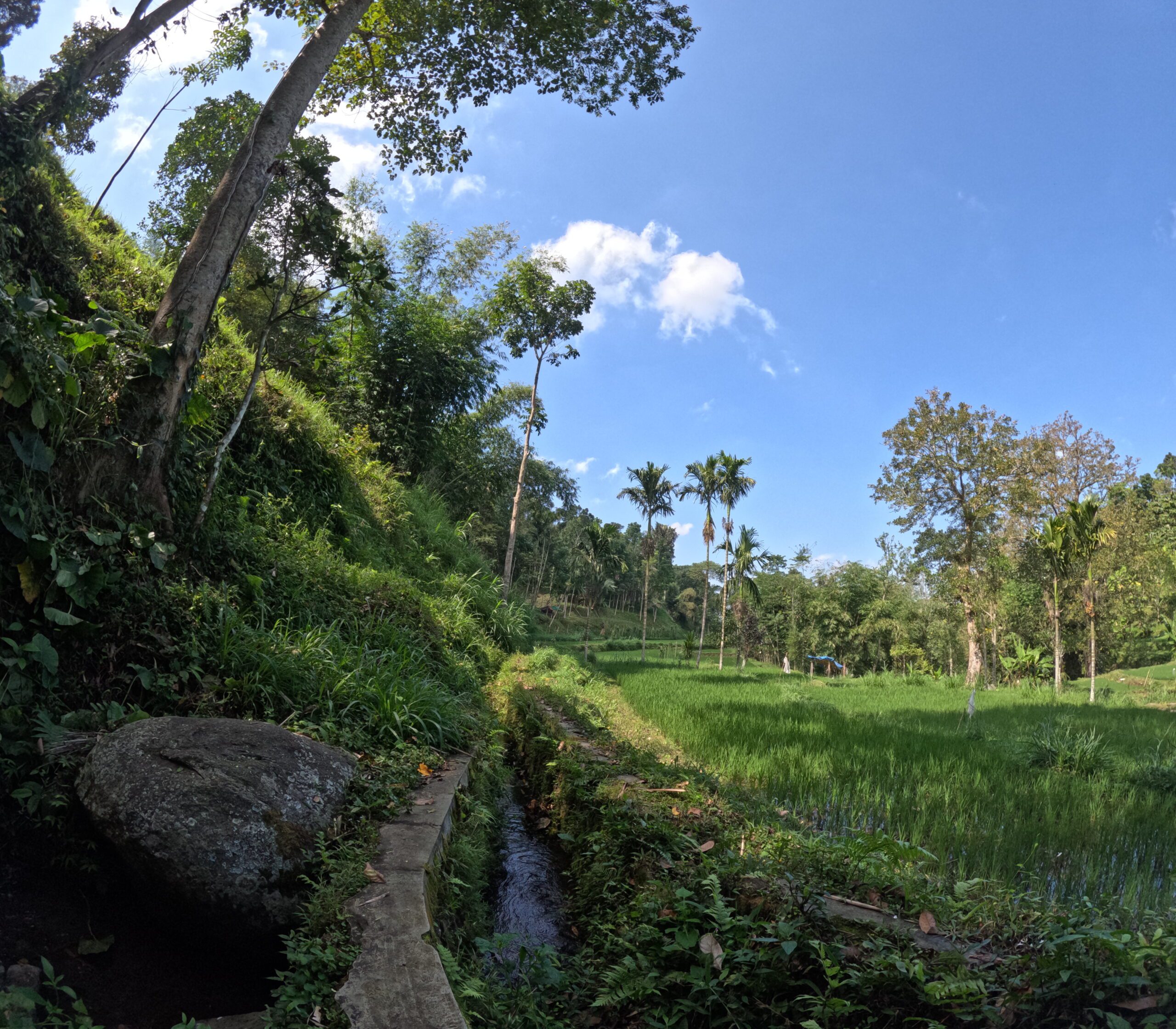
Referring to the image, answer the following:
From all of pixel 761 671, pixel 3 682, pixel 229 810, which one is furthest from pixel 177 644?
pixel 761 671

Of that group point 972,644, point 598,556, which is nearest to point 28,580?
point 972,644

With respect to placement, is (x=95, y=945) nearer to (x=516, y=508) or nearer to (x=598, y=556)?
(x=516, y=508)

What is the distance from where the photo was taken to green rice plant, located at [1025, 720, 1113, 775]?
6.05 meters

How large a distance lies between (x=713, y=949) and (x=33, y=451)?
12.8ft

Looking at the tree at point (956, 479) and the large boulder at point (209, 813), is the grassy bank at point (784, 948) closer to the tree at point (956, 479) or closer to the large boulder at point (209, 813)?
the large boulder at point (209, 813)

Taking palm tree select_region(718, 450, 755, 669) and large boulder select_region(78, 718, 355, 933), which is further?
palm tree select_region(718, 450, 755, 669)

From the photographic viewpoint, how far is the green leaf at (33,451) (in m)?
3.09

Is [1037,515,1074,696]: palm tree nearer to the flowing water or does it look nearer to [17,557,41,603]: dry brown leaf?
the flowing water

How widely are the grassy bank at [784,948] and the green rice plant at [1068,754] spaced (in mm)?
3865

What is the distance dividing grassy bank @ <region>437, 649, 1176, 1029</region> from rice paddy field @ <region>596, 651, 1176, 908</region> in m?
0.65

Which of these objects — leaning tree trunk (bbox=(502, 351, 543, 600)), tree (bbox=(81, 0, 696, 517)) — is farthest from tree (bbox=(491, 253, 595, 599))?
tree (bbox=(81, 0, 696, 517))

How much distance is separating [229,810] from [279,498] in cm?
510

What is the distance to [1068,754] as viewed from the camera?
20.3ft

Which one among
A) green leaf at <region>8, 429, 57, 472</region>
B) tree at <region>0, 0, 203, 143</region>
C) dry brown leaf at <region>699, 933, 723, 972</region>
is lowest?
dry brown leaf at <region>699, 933, 723, 972</region>
